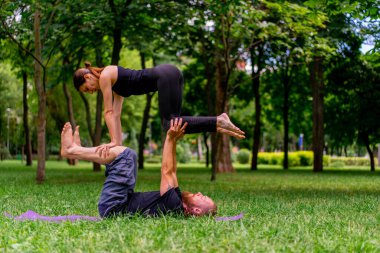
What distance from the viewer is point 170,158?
23.7 feet

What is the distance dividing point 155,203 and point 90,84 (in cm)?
185

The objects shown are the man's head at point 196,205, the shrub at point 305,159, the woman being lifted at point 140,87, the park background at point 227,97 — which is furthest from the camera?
the shrub at point 305,159

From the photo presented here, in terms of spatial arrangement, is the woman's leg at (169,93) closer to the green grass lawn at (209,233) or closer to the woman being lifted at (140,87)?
the woman being lifted at (140,87)

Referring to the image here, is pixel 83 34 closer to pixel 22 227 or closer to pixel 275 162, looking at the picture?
pixel 22 227

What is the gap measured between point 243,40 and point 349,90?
12675mm

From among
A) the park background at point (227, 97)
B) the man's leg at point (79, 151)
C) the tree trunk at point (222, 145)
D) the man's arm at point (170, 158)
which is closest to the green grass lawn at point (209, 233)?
the park background at point (227, 97)

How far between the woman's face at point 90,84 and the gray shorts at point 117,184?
1100 mm

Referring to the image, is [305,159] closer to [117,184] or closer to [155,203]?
[155,203]

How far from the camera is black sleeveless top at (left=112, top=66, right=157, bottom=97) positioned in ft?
25.6

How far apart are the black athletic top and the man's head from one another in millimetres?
115

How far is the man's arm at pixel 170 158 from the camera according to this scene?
7.12 m

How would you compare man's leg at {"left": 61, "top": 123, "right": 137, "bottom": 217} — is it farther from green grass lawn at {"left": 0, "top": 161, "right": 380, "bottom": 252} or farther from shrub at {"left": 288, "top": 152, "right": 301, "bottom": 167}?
shrub at {"left": 288, "top": 152, "right": 301, "bottom": 167}


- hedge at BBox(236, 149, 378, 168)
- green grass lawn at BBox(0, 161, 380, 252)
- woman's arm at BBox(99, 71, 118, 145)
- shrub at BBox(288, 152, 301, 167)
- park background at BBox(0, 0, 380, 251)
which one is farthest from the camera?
hedge at BBox(236, 149, 378, 168)

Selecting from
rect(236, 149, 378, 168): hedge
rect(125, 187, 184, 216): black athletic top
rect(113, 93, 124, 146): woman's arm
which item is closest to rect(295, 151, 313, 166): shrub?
rect(236, 149, 378, 168): hedge
